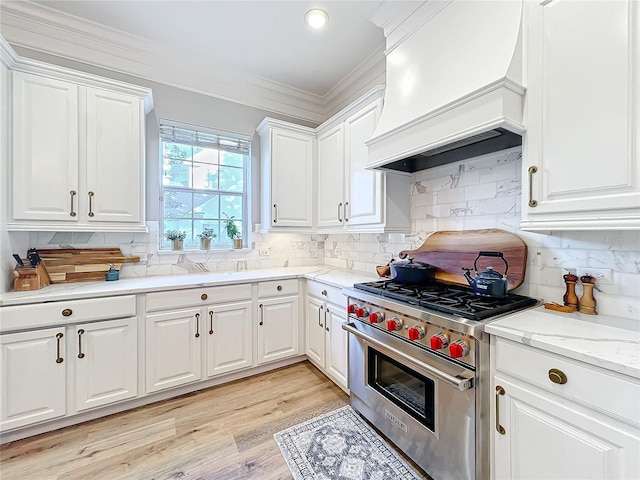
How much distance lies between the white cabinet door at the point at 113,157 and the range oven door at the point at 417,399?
2.11m

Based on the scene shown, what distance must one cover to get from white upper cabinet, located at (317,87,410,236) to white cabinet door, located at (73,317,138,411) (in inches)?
78.2

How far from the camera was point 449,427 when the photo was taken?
1.39m

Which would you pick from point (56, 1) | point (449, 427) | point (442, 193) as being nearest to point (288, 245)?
point (442, 193)

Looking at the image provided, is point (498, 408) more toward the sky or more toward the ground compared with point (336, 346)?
Answer: more toward the sky

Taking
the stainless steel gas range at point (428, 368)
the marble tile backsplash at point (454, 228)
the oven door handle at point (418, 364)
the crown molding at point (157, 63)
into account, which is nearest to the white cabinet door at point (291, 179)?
the marble tile backsplash at point (454, 228)

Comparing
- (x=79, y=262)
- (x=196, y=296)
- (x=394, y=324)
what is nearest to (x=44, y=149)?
(x=79, y=262)

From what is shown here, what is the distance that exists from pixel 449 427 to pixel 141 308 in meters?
2.22

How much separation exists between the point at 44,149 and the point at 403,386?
9.98 feet

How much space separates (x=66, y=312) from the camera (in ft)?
6.22

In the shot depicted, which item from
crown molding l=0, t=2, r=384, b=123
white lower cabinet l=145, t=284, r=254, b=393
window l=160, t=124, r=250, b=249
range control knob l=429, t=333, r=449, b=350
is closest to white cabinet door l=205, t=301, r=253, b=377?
white lower cabinet l=145, t=284, r=254, b=393

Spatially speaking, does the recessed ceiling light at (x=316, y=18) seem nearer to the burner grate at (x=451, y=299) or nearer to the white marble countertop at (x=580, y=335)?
the burner grate at (x=451, y=299)

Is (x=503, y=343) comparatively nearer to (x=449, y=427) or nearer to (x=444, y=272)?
(x=449, y=427)

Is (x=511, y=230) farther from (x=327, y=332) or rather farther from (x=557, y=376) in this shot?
(x=327, y=332)

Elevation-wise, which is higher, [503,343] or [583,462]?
[503,343]
